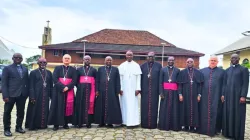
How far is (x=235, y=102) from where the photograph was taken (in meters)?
5.59

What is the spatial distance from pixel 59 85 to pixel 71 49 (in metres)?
22.3

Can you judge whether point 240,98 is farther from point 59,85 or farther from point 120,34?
point 120,34

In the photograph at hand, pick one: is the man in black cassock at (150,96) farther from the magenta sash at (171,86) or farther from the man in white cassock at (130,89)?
the magenta sash at (171,86)

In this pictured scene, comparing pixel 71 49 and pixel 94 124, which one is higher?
pixel 71 49

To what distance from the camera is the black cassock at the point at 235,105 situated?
5.54 metres

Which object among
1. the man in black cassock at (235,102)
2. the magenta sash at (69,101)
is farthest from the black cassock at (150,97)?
the magenta sash at (69,101)

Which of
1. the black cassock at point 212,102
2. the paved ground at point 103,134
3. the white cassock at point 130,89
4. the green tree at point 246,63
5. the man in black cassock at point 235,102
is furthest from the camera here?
the green tree at point 246,63

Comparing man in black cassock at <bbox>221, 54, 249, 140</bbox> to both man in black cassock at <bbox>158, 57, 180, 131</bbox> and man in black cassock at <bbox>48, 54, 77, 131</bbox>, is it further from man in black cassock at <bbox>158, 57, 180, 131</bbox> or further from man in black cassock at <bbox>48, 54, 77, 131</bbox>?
man in black cassock at <bbox>48, 54, 77, 131</bbox>

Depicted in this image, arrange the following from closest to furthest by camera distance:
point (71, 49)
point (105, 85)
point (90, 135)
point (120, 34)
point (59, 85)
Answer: point (90, 135) → point (59, 85) → point (105, 85) → point (71, 49) → point (120, 34)

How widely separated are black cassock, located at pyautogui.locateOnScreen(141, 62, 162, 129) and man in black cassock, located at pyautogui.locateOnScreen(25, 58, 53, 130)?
235 cm

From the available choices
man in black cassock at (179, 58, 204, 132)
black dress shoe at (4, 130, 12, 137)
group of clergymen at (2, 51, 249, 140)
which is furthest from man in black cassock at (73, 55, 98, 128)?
man in black cassock at (179, 58, 204, 132)

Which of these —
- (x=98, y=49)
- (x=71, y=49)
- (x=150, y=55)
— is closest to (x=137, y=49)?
(x=98, y=49)

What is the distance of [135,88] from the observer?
6449 mm

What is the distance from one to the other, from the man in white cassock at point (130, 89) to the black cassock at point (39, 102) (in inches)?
72.8
